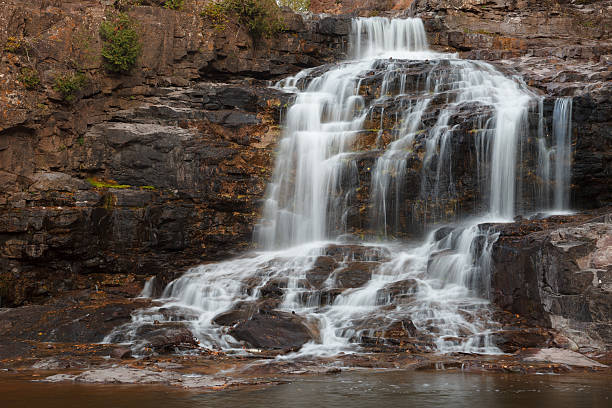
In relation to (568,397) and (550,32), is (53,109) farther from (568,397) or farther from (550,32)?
(550,32)

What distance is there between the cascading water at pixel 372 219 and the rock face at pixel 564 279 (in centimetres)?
73

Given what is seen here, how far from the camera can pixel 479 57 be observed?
838 inches

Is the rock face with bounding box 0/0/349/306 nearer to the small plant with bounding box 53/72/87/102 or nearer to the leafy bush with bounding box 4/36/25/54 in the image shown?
the leafy bush with bounding box 4/36/25/54

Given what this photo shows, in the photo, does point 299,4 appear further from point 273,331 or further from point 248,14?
point 273,331

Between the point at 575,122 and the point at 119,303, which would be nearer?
the point at 119,303

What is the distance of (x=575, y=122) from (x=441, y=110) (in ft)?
11.7

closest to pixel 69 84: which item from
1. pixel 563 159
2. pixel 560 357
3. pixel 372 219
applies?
pixel 372 219

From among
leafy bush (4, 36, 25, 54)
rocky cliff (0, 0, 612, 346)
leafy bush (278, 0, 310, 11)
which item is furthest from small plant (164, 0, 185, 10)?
leafy bush (278, 0, 310, 11)

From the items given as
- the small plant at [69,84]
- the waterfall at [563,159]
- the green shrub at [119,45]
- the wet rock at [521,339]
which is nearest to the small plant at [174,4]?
the green shrub at [119,45]

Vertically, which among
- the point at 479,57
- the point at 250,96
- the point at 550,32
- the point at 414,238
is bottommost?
the point at 414,238

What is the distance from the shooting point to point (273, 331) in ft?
32.6

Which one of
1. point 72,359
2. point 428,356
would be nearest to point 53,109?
point 72,359

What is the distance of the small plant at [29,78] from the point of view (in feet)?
50.3

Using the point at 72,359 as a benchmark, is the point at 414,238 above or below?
above
